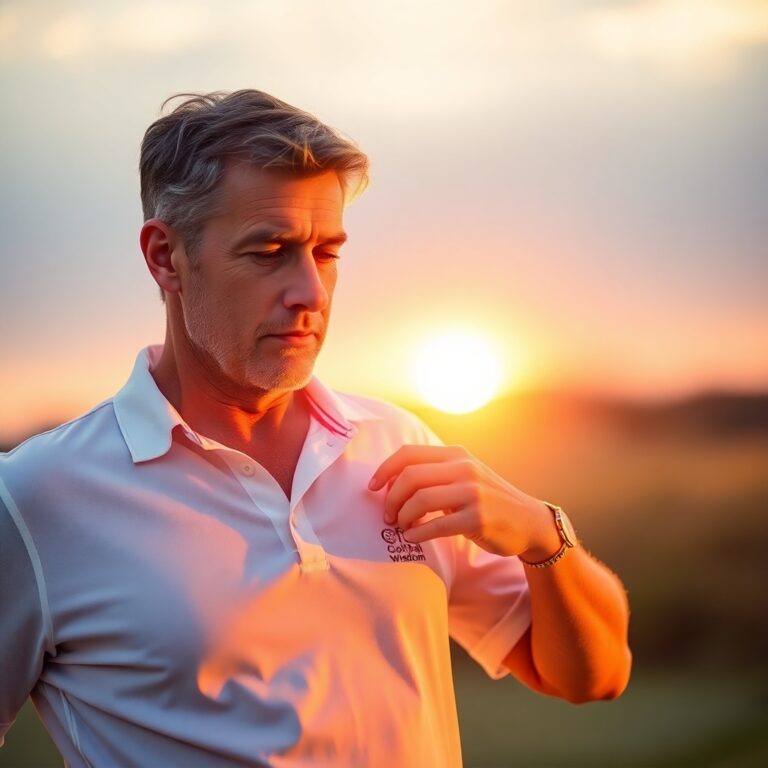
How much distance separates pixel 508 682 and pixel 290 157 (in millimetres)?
5567

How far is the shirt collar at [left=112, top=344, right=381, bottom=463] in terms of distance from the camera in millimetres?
1345

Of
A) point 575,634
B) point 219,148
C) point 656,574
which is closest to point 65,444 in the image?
point 219,148

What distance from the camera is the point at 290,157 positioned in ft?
4.49

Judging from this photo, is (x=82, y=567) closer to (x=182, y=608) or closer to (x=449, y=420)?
(x=182, y=608)

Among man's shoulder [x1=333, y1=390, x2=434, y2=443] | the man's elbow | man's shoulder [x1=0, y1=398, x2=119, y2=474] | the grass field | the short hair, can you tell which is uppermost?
the short hair

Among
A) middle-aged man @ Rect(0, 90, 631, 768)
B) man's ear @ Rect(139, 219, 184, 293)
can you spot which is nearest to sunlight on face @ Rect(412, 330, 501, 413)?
middle-aged man @ Rect(0, 90, 631, 768)

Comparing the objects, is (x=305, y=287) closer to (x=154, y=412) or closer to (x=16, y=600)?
(x=154, y=412)

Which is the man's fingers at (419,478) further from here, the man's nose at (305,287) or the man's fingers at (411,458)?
the man's nose at (305,287)

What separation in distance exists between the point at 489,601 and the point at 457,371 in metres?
2.52

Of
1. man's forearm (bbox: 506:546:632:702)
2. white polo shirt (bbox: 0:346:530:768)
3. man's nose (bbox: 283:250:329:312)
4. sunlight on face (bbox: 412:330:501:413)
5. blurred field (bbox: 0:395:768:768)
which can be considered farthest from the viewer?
blurred field (bbox: 0:395:768:768)

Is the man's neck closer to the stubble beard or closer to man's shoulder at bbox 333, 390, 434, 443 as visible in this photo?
the stubble beard

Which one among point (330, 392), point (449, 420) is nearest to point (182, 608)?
point (330, 392)

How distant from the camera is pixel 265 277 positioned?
1.37 metres

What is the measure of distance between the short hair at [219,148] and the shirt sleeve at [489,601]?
0.64 meters
